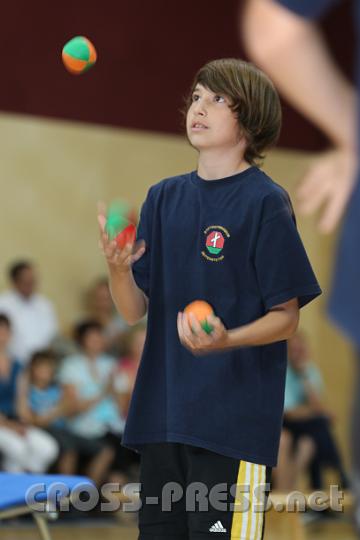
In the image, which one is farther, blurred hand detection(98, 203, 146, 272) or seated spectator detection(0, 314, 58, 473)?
seated spectator detection(0, 314, 58, 473)

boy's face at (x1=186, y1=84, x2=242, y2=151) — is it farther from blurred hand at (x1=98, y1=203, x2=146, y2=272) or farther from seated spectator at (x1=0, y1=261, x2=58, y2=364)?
seated spectator at (x1=0, y1=261, x2=58, y2=364)

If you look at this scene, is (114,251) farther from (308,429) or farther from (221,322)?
(308,429)

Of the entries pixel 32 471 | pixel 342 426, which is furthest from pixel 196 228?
pixel 342 426

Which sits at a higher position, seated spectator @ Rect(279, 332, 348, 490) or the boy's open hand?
the boy's open hand

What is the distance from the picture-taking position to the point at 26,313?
6.95 m

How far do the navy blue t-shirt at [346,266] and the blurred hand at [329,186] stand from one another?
0.04 m

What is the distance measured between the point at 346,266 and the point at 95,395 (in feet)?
17.3

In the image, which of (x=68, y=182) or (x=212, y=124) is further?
(x=68, y=182)

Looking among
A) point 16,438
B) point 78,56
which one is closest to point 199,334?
point 78,56

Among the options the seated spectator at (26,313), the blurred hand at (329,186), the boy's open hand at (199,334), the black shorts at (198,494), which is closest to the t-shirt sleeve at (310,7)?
the blurred hand at (329,186)

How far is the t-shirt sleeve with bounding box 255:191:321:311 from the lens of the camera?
207 cm

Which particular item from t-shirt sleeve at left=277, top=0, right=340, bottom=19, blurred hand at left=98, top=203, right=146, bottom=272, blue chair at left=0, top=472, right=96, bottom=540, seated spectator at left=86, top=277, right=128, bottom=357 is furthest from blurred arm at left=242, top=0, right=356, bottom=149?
seated spectator at left=86, top=277, right=128, bottom=357

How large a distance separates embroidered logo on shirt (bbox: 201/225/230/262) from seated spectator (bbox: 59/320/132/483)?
14.3 ft

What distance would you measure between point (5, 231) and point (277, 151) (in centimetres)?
234
